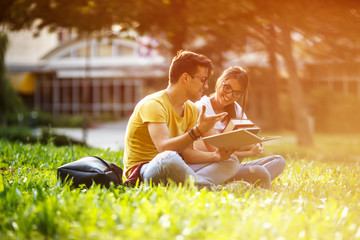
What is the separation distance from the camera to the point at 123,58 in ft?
124

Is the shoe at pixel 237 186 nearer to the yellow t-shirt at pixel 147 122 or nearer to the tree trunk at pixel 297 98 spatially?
the yellow t-shirt at pixel 147 122

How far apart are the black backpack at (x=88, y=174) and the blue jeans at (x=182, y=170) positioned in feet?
1.08

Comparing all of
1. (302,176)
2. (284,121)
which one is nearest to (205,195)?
(302,176)

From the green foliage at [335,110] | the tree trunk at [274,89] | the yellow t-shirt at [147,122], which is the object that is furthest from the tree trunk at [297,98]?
the green foliage at [335,110]

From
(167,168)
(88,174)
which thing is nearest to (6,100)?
(88,174)

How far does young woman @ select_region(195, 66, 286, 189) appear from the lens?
571 centimetres

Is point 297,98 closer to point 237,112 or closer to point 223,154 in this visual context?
point 237,112

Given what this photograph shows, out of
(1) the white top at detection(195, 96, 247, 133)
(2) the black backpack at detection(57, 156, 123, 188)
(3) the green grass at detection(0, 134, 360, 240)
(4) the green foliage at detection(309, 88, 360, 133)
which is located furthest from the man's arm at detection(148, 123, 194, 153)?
(4) the green foliage at detection(309, 88, 360, 133)

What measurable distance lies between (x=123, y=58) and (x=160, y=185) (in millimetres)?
33160

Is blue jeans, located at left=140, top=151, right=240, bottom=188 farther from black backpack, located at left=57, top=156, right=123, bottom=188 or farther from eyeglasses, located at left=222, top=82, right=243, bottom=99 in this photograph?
eyeglasses, located at left=222, top=82, right=243, bottom=99

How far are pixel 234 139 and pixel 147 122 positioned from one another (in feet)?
2.99

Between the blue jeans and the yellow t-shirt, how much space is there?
20 cm

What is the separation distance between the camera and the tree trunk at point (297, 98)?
14.8m

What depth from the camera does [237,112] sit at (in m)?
5.98
